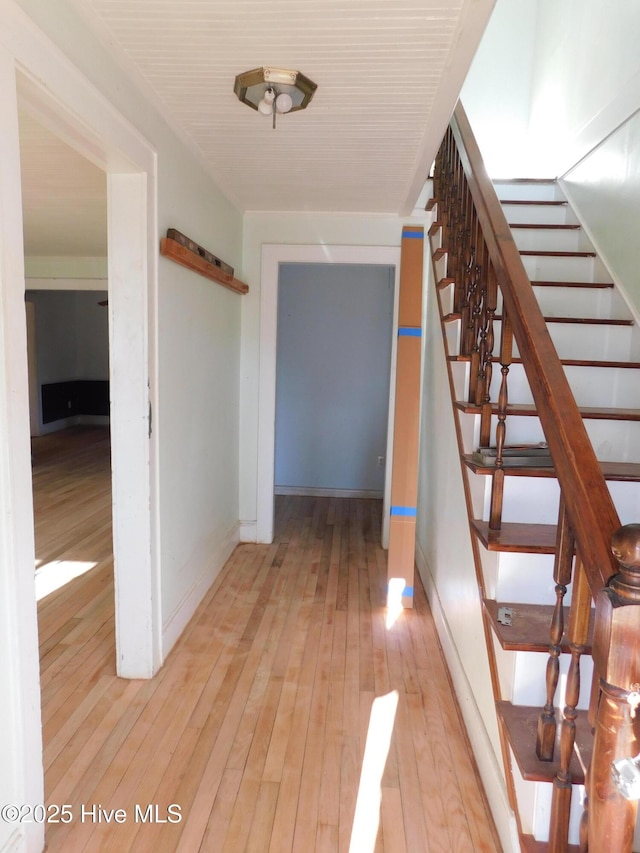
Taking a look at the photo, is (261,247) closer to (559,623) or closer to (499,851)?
(559,623)

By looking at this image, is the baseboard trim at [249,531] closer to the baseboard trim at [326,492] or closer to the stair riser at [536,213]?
the baseboard trim at [326,492]

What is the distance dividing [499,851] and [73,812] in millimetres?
1226

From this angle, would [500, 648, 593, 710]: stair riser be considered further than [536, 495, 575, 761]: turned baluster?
Yes

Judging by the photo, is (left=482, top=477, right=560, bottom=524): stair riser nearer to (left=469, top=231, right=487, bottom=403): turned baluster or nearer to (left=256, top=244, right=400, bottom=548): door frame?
(left=469, top=231, right=487, bottom=403): turned baluster

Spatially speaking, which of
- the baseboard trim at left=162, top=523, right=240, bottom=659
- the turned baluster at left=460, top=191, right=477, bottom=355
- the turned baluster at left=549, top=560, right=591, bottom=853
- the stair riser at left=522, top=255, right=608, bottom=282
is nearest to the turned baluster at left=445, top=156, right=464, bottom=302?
the turned baluster at left=460, top=191, right=477, bottom=355

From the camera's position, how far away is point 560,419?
117 cm

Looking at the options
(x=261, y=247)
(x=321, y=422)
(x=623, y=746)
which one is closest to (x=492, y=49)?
(x=261, y=247)

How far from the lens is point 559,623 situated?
1.22 meters

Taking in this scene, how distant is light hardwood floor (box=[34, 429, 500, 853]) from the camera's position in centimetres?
154

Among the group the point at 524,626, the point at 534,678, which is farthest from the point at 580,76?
the point at 534,678

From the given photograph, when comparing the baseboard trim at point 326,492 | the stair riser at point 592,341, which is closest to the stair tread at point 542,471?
the stair riser at point 592,341

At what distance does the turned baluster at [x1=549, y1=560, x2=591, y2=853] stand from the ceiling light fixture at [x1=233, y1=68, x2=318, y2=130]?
172 cm

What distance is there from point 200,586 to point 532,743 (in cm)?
197

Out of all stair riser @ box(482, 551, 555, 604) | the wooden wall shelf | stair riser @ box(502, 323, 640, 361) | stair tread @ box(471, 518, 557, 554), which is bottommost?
stair riser @ box(482, 551, 555, 604)
